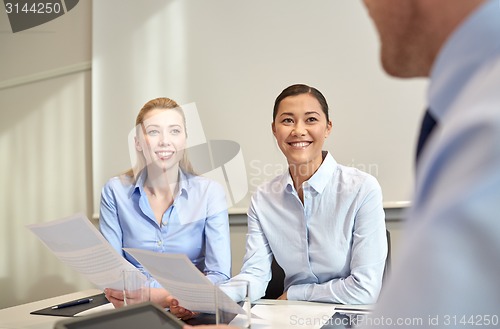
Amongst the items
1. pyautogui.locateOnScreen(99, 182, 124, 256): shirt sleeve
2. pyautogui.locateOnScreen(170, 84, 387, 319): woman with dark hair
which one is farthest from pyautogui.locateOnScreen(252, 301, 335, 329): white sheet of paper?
pyautogui.locateOnScreen(99, 182, 124, 256): shirt sleeve

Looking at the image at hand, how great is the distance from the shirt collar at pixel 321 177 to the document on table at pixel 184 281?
84 centimetres

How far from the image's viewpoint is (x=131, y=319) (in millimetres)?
829

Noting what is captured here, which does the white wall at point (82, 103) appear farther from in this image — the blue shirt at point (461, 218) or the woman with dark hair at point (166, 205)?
the blue shirt at point (461, 218)

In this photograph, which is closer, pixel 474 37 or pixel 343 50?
pixel 474 37

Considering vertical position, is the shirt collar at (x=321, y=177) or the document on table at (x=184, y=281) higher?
the shirt collar at (x=321, y=177)

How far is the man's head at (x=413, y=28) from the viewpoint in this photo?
383 millimetres

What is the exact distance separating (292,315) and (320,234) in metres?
0.56

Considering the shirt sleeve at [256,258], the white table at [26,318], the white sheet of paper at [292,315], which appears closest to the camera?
the white sheet of paper at [292,315]

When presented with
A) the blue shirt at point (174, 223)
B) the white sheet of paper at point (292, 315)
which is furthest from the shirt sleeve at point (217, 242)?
the white sheet of paper at point (292, 315)

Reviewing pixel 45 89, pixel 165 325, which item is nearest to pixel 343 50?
pixel 45 89

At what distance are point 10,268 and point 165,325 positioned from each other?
133 inches

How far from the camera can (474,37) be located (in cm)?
34

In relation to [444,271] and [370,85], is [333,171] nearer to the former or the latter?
[370,85]

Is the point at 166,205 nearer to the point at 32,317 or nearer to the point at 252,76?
the point at 32,317
